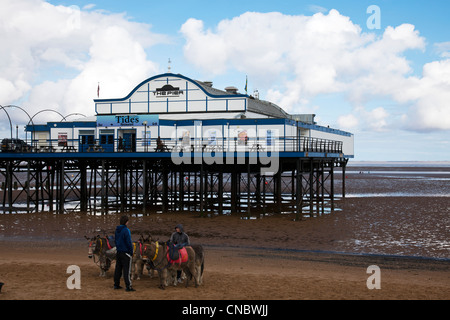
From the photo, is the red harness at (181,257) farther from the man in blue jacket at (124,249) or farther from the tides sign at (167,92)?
the tides sign at (167,92)

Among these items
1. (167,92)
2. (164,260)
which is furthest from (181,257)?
(167,92)

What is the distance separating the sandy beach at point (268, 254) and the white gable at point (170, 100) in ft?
29.2

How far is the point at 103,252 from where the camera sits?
45.2 ft

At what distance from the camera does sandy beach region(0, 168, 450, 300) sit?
12.4 meters

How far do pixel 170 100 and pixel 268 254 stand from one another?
67.3 ft

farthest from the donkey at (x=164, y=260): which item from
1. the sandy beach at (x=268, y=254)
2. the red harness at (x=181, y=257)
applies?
the sandy beach at (x=268, y=254)


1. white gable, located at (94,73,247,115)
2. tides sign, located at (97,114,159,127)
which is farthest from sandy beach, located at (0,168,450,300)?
white gable, located at (94,73,247,115)

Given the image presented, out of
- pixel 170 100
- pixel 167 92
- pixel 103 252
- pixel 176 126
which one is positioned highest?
pixel 167 92

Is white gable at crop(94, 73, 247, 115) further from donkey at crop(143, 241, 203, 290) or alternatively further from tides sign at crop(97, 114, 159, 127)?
donkey at crop(143, 241, 203, 290)

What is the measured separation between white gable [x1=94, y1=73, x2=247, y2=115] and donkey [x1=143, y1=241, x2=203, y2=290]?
78.1 ft

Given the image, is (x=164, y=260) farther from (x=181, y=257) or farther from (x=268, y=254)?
(x=268, y=254)
